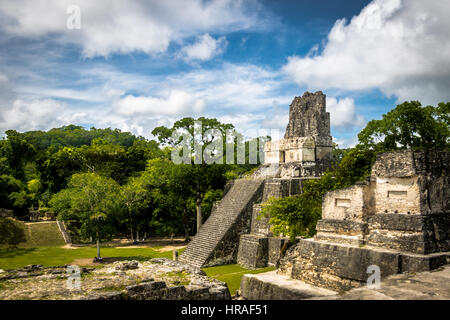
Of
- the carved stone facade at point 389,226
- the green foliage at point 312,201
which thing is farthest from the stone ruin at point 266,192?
the carved stone facade at point 389,226

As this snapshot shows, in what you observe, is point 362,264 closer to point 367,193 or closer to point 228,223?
point 367,193

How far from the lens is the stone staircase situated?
14.1 m

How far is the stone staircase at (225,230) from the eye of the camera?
14117 millimetres

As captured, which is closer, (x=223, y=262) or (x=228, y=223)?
(x=223, y=262)

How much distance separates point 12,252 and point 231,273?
434 inches

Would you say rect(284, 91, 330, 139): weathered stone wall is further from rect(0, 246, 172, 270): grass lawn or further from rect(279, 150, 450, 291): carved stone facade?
rect(279, 150, 450, 291): carved stone facade

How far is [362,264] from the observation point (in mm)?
6949

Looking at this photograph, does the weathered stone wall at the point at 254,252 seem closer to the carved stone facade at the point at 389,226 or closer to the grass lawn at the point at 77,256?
the grass lawn at the point at 77,256

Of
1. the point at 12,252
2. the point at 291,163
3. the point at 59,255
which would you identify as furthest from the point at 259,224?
the point at 12,252

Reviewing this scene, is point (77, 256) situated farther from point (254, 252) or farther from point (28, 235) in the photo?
point (254, 252)

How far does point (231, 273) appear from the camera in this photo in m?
12.5

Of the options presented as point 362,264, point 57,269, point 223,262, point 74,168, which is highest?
point 74,168
